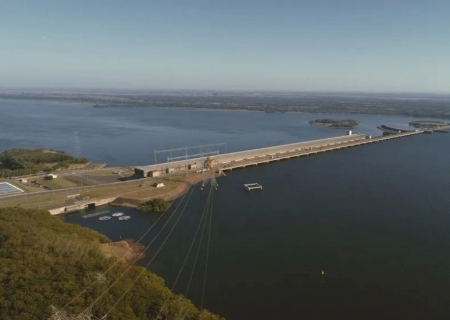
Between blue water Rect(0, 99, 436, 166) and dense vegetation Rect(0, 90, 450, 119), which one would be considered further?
dense vegetation Rect(0, 90, 450, 119)

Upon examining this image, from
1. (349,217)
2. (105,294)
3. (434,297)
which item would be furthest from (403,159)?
(105,294)

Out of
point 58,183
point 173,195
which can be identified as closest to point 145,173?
point 173,195

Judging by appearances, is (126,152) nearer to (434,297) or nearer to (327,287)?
(327,287)

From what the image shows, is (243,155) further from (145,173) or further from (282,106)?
(282,106)

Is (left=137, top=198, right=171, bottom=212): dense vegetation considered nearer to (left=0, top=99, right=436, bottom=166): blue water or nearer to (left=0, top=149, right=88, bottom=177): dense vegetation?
(left=0, top=149, right=88, bottom=177): dense vegetation

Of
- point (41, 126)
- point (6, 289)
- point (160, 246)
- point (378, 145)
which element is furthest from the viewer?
point (41, 126)

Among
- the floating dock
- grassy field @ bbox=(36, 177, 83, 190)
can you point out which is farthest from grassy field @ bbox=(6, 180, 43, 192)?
the floating dock
